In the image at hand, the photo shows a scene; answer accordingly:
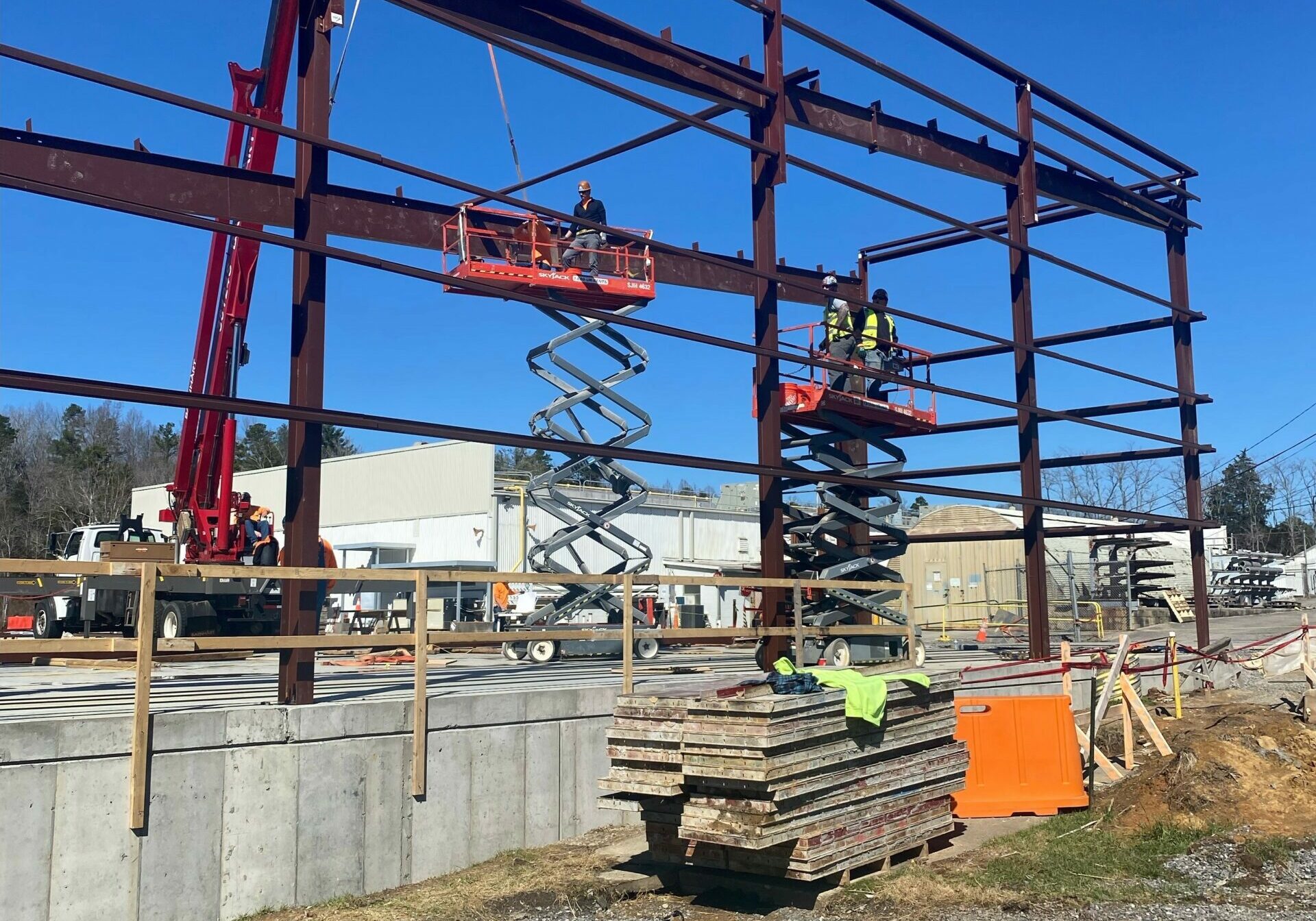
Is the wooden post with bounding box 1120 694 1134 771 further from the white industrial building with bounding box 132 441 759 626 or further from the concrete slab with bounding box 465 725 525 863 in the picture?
the white industrial building with bounding box 132 441 759 626

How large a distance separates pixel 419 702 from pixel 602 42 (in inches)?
299

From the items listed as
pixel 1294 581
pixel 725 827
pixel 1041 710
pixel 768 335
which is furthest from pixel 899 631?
pixel 1294 581

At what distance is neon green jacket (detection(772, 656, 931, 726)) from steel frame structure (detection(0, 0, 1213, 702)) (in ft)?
10.1

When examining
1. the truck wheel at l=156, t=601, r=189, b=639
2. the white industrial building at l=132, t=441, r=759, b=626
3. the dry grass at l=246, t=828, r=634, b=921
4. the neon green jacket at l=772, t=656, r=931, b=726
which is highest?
the white industrial building at l=132, t=441, r=759, b=626

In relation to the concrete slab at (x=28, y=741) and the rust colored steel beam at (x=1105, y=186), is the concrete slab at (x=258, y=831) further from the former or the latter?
the rust colored steel beam at (x=1105, y=186)

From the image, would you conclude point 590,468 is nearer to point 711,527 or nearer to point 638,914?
point 638,914

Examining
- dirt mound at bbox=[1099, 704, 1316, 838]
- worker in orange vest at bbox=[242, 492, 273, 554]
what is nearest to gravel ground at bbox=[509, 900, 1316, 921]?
dirt mound at bbox=[1099, 704, 1316, 838]

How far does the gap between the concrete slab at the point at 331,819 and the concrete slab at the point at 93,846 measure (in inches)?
47.0

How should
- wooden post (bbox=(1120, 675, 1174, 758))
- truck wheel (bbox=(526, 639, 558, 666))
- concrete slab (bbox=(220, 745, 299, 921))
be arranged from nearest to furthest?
concrete slab (bbox=(220, 745, 299, 921)), wooden post (bbox=(1120, 675, 1174, 758)), truck wheel (bbox=(526, 639, 558, 666))

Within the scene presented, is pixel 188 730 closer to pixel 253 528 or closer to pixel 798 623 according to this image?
pixel 798 623

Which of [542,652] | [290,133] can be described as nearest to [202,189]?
[290,133]

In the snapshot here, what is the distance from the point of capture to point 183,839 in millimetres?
7547

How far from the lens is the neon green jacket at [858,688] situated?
28.5 ft

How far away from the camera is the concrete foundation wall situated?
7008mm
